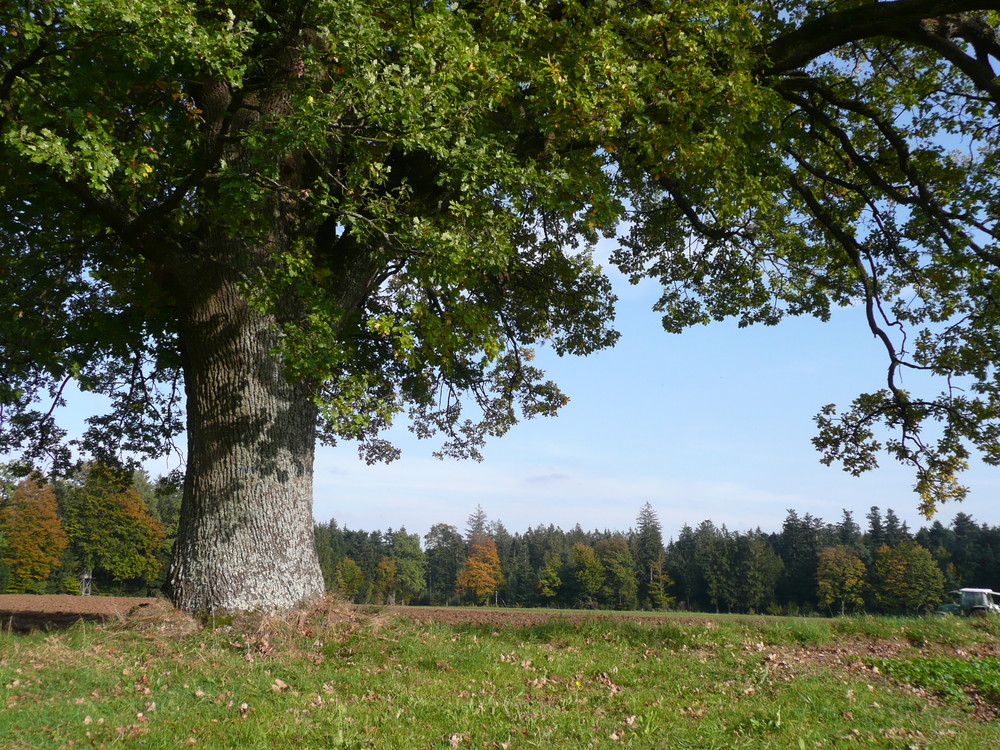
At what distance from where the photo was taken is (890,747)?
5.89 metres

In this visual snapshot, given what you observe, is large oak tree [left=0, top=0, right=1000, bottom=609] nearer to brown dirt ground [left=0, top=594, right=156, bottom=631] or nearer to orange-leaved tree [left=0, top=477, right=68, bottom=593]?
brown dirt ground [left=0, top=594, right=156, bottom=631]

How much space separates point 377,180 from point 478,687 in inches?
251

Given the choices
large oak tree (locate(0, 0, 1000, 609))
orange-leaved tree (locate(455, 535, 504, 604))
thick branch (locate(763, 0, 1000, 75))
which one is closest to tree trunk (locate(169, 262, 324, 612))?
large oak tree (locate(0, 0, 1000, 609))

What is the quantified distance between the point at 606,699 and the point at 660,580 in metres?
83.2

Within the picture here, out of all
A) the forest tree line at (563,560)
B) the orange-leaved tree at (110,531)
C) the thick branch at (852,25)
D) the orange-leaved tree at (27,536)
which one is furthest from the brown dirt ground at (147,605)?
the orange-leaved tree at (27,536)

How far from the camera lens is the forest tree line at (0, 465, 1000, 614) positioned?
56.6 metres

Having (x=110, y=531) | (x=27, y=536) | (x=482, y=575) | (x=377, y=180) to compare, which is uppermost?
(x=377, y=180)

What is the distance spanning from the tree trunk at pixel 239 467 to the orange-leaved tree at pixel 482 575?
79.2m

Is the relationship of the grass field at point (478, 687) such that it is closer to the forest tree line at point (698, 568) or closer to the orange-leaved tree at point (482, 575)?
the forest tree line at point (698, 568)

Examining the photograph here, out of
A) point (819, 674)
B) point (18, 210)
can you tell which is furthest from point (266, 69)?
point (819, 674)

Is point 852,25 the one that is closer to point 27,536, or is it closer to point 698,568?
point 27,536

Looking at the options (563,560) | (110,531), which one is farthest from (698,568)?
(110,531)

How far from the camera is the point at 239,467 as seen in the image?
9312 mm

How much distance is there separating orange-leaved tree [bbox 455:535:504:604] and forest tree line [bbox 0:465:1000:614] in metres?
0.19
